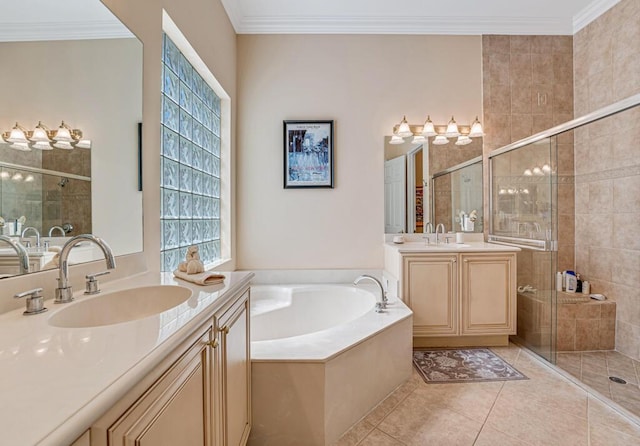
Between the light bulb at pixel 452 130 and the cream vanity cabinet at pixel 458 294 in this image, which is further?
the light bulb at pixel 452 130

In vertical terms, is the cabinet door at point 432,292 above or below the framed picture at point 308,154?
A: below

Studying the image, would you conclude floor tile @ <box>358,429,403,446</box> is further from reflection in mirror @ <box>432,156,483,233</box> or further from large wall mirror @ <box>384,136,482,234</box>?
reflection in mirror @ <box>432,156,483,233</box>

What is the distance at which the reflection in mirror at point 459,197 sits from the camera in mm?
3123

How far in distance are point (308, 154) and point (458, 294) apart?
1.79 m

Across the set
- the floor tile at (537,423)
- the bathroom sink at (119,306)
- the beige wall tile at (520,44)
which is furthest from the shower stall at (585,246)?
→ the bathroom sink at (119,306)

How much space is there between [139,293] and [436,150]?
2.79m

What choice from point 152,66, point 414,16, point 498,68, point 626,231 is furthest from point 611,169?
point 152,66

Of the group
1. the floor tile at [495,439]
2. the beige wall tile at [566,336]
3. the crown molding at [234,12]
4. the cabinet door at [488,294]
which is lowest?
the floor tile at [495,439]

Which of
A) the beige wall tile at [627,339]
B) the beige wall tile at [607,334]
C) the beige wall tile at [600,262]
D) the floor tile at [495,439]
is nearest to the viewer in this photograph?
the floor tile at [495,439]

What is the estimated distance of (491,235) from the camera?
Result: 3154mm

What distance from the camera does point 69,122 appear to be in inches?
43.4

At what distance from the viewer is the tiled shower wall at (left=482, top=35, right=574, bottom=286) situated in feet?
10.4

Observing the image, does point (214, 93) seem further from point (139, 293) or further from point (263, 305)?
point (139, 293)

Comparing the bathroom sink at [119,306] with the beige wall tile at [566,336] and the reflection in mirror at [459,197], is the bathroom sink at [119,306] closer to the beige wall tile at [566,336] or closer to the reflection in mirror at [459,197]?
the reflection in mirror at [459,197]
